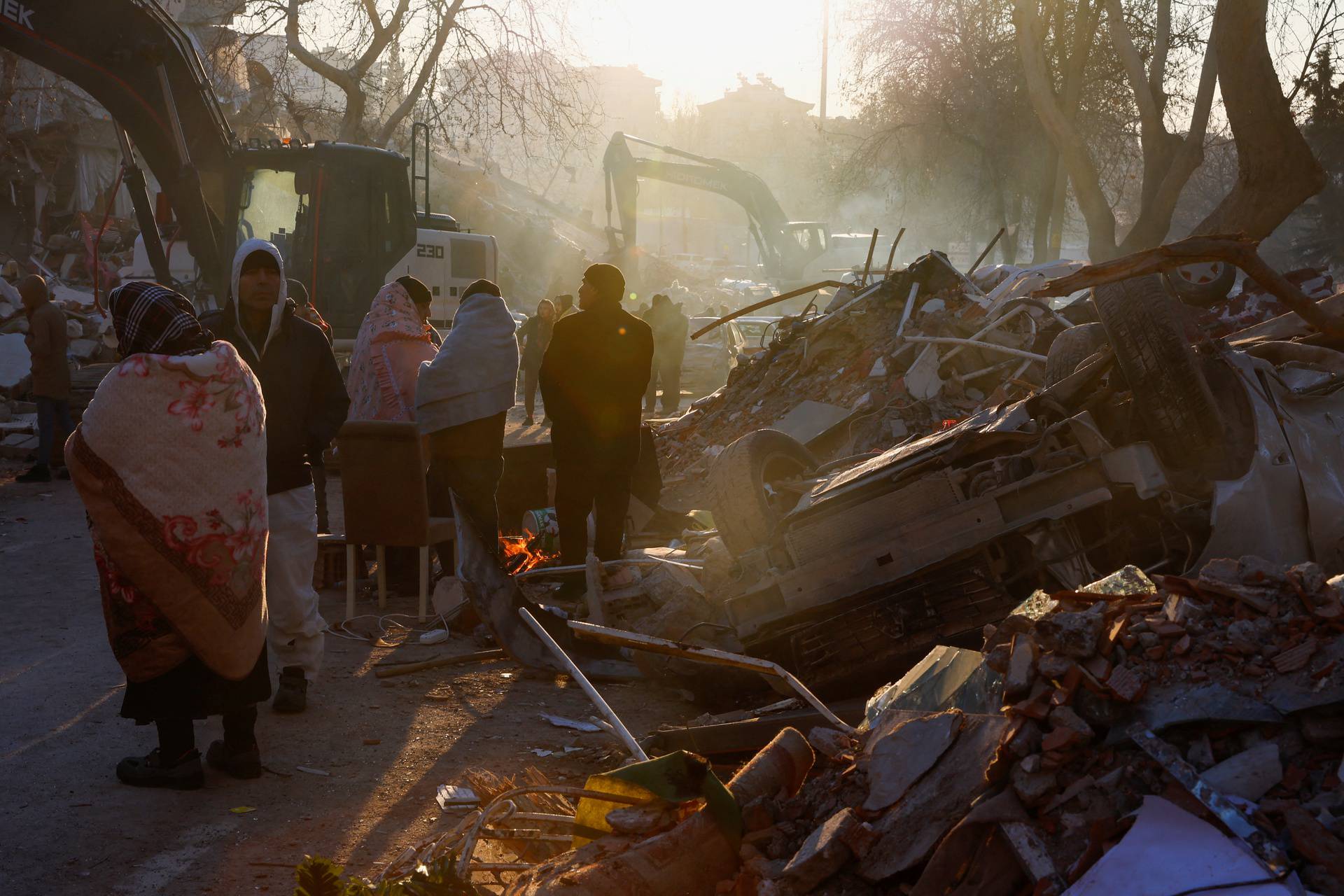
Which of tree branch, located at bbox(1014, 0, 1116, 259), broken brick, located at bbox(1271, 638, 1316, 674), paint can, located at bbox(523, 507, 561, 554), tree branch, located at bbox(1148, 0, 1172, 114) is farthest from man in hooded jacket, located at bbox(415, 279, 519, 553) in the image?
tree branch, located at bbox(1148, 0, 1172, 114)

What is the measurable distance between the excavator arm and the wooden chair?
22.9 feet

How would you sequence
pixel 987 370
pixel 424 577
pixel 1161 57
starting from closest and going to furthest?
pixel 424 577, pixel 987 370, pixel 1161 57

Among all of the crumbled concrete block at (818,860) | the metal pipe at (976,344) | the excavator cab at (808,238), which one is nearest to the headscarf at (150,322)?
the crumbled concrete block at (818,860)

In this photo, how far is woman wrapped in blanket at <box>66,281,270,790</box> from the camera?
12.5 ft

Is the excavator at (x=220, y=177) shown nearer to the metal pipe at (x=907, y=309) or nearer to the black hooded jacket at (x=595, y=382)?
the metal pipe at (x=907, y=309)

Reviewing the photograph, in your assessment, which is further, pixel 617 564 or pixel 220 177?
pixel 220 177

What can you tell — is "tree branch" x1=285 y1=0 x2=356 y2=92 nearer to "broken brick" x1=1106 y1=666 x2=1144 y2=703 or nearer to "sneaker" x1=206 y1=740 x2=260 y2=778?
"sneaker" x1=206 y1=740 x2=260 y2=778

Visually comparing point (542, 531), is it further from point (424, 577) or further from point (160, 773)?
point (160, 773)

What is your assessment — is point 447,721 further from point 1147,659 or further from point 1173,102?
point 1173,102

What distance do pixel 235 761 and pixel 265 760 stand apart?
0.25 m

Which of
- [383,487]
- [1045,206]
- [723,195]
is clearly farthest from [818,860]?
[723,195]

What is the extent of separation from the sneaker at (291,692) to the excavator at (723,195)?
18960 mm

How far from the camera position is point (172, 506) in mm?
3865

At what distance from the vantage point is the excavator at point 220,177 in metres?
11.8
